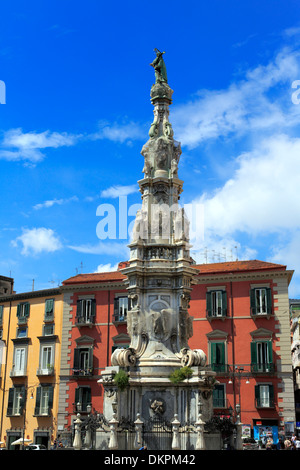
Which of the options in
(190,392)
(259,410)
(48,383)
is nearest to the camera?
(190,392)

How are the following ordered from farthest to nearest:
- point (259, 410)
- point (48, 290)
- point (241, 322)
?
point (48, 290)
point (241, 322)
point (259, 410)

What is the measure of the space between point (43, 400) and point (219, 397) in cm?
1398

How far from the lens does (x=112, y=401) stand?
24766 millimetres

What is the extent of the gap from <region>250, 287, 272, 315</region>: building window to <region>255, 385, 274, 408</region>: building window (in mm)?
5070

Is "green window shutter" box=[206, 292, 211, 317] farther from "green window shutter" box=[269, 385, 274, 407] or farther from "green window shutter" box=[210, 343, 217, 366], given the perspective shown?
"green window shutter" box=[269, 385, 274, 407]

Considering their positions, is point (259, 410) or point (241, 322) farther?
point (241, 322)

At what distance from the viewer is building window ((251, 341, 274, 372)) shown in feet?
129

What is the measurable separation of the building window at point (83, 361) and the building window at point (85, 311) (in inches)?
86.2

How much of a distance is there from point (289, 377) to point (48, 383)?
60.2 feet

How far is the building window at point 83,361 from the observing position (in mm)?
43656

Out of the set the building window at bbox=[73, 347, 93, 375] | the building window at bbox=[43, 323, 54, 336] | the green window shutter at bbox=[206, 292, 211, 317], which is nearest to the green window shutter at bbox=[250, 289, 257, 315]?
the green window shutter at bbox=[206, 292, 211, 317]
